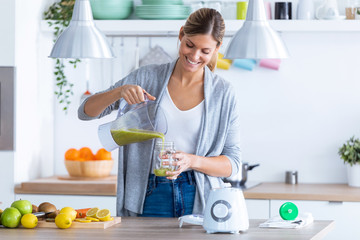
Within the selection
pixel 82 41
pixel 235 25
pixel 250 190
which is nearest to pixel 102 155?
pixel 250 190

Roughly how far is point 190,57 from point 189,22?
0.46ft

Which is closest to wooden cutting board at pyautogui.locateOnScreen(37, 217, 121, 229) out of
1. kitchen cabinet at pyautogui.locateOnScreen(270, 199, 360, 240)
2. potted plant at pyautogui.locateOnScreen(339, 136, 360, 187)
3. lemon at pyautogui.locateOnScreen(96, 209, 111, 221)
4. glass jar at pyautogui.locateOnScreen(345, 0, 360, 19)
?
lemon at pyautogui.locateOnScreen(96, 209, 111, 221)

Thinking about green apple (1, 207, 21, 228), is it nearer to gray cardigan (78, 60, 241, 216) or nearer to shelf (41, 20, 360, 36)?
gray cardigan (78, 60, 241, 216)

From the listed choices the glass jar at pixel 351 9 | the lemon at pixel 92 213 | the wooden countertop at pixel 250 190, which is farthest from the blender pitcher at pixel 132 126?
the glass jar at pixel 351 9

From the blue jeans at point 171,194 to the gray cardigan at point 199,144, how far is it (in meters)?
0.03

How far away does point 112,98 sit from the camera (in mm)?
2494

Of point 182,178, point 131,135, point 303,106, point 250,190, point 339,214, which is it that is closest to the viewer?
point 131,135

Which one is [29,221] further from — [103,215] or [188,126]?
[188,126]

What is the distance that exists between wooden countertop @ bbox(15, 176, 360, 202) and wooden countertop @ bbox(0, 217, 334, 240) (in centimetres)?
137

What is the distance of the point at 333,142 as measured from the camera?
14.4 feet

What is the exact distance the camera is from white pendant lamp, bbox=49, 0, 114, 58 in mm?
2467

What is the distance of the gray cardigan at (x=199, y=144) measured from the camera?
2.61 metres

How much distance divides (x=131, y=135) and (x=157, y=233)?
467 millimetres

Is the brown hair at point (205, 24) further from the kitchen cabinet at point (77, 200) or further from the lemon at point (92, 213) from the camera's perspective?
the kitchen cabinet at point (77, 200)
